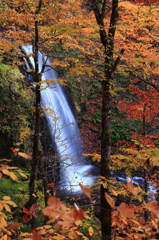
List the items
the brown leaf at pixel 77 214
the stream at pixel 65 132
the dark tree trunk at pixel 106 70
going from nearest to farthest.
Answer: the brown leaf at pixel 77 214, the dark tree trunk at pixel 106 70, the stream at pixel 65 132

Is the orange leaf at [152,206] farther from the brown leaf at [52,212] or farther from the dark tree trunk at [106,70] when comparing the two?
the dark tree trunk at [106,70]

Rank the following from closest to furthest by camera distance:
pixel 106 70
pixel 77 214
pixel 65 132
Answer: pixel 77 214 < pixel 106 70 < pixel 65 132

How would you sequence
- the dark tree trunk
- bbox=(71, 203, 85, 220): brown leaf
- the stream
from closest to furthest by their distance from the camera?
bbox=(71, 203, 85, 220): brown leaf → the dark tree trunk → the stream

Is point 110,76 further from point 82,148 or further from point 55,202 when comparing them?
point 82,148

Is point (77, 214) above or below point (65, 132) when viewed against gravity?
above

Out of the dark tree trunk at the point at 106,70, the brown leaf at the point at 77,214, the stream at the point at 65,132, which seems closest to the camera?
the brown leaf at the point at 77,214

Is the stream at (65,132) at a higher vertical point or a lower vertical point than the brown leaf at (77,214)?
lower

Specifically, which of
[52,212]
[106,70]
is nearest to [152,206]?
[52,212]

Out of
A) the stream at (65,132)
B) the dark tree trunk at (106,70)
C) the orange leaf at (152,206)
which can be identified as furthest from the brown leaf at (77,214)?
the stream at (65,132)

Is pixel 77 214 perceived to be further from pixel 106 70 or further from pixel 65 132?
pixel 65 132

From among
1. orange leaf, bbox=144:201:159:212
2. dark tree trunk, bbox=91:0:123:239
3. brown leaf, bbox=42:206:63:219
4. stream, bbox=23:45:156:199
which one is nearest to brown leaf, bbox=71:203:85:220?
brown leaf, bbox=42:206:63:219

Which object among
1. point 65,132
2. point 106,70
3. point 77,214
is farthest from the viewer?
point 65,132

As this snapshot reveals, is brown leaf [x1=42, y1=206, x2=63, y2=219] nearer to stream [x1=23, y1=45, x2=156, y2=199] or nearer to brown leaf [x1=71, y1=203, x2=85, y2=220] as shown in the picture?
brown leaf [x1=71, y1=203, x2=85, y2=220]

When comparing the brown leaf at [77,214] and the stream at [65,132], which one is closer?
the brown leaf at [77,214]
